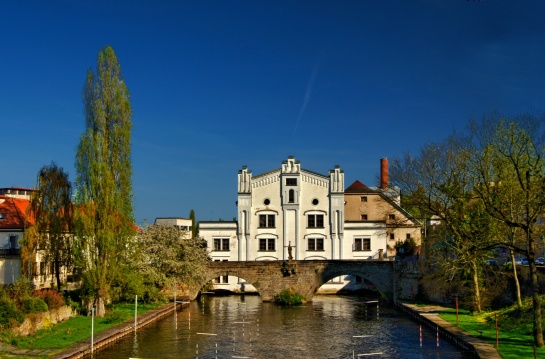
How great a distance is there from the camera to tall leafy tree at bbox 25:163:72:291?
41.7 metres

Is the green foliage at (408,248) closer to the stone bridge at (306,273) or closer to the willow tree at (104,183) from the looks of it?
the stone bridge at (306,273)

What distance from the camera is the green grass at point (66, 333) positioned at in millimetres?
27905

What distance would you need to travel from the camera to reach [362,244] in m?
64.8

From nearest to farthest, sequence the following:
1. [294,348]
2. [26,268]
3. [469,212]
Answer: [294,348]
[469,212]
[26,268]

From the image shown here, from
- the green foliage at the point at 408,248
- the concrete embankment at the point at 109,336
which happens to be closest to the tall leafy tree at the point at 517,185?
the concrete embankment at the point at 109,336

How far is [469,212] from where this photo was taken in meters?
38.5

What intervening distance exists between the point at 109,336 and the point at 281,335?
10.1 m

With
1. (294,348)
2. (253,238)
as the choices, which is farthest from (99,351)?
(253,238)

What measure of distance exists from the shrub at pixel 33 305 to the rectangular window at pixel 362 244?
38.3 meters

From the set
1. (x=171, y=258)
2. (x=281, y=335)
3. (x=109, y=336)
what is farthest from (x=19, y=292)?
(x=171, y=258)

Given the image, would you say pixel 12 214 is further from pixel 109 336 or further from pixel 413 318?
pixel 413 318

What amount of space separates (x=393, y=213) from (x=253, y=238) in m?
16.6

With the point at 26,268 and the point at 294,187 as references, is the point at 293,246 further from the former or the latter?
the point at 26,268

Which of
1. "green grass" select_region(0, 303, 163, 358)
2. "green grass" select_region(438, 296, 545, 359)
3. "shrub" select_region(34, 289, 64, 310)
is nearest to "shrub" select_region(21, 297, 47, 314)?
"green grass" select_region(0, 303, 163, 358)
